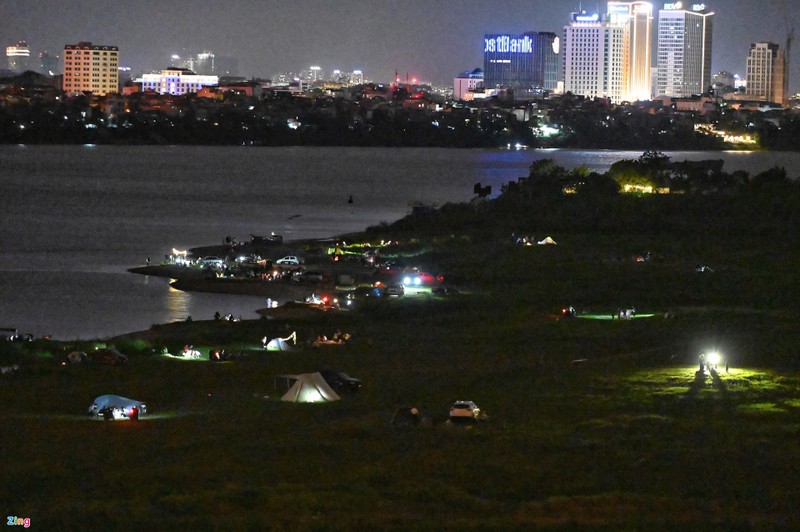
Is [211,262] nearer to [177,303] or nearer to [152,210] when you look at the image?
[177,303]

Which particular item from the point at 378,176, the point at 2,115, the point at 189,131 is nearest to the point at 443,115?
the point at 189,131

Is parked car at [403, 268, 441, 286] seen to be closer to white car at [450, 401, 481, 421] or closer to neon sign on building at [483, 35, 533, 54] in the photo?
white car at [450, 401, 481, 421]

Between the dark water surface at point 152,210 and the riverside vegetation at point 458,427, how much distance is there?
3.05 metres

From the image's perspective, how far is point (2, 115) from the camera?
8412 cm

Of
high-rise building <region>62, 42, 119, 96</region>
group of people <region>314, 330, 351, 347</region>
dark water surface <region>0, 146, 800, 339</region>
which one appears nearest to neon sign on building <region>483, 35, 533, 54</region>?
high-rise building <region>62, 42, 119, 96</region>

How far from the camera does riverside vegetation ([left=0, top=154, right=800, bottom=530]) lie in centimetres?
612

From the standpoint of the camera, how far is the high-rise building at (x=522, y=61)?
12988cm

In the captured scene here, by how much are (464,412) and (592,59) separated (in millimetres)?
126277

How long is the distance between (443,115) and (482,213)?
70.2 meters

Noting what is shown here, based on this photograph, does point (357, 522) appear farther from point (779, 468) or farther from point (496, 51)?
point (496, 51)

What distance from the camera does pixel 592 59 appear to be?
131 m

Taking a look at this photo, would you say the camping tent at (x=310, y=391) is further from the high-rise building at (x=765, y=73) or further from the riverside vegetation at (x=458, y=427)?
the high-rise building at (x=765, y=73)

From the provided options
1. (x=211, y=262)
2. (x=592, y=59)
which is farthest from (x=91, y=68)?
(x=211, y=262)

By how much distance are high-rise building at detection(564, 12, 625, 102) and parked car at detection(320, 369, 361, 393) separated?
121956 millimetres
